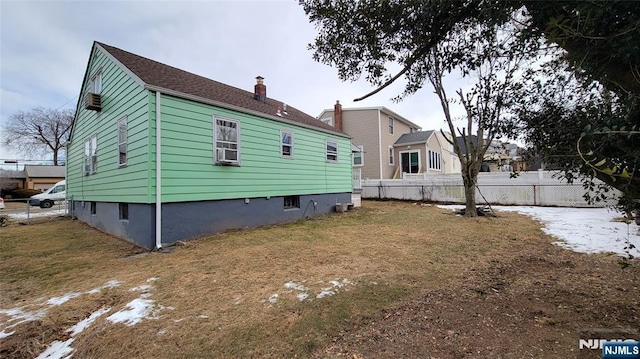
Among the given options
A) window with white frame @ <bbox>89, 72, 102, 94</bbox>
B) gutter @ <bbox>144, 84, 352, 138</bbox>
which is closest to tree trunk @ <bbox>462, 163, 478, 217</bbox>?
gutter @ <bbox>144, 84, 352, 138</bbox>

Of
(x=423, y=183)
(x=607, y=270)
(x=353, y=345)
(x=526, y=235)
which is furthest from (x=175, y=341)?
(x=423, y=183)

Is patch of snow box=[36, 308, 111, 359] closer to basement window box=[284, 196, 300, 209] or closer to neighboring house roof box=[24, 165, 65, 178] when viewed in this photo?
basement window box=[284, 196, 300, 209]

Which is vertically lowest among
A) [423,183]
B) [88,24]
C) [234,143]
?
[423,183]

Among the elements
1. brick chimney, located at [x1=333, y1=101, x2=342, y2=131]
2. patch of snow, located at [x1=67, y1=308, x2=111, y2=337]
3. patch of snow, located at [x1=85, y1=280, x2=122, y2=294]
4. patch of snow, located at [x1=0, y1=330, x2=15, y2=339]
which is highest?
brick chimney, located at [x1=333, y1=101, x2=342, y2=131]

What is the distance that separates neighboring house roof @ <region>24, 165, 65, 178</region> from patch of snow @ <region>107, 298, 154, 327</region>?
143ft

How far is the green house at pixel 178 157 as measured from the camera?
674cm

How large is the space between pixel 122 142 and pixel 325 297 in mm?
7435

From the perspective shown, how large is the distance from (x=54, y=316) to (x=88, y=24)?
11054 millimetres

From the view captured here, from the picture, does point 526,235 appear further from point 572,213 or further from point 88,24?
point 88,24

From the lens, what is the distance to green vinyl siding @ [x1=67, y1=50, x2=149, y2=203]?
6.79 m

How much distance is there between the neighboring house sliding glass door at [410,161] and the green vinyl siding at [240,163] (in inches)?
441

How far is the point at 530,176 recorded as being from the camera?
13.3 metres

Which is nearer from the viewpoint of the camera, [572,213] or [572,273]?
[572,273]

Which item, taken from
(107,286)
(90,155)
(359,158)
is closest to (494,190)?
(359,158)
